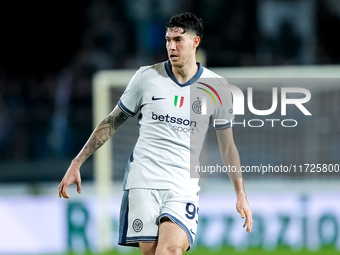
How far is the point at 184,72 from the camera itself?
13.6ft

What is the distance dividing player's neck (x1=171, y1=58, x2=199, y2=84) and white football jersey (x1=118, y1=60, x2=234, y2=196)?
29 mm

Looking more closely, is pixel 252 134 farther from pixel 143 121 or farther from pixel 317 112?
pixel 143 121

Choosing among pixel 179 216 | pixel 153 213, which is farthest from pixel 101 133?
pixel 179 216

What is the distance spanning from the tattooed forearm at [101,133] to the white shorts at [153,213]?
39 cm

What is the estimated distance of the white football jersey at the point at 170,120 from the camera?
4.05 metres

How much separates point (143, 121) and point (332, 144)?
14.8 feet

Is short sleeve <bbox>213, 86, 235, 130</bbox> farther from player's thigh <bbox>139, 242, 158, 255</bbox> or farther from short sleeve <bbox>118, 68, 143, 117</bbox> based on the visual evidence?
player's thigh <bbox>139, 242, 158, 255</bbox>

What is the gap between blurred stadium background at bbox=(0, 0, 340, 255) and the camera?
8086mm

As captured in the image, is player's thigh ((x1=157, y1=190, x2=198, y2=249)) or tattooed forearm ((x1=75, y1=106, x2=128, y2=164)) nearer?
player's thigh ((x1=157, y1=190, x2=198, y2=249))

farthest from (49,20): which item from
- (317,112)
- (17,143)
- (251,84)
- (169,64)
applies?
(169,64)

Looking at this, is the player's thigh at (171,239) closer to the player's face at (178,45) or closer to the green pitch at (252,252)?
the player's face at (178,45)

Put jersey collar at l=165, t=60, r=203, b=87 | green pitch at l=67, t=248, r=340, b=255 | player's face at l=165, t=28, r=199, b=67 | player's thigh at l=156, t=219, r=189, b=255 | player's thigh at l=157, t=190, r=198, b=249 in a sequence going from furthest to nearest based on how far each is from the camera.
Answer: green pitch at l=67, t=248, r=340, b=255 < jersey collar at l=165, t=60, r=203, b=87 < player's face at l=165, t=28, r=199, b=67 < player's thigh at l=157, t=190, r=198, b=249 < player's thigh at l=156, t=219, r=189, b=255

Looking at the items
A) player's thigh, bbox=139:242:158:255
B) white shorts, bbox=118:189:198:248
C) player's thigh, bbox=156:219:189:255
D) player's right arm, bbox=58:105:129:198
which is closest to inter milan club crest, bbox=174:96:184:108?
player's right arm, bbox=58:105:129:198

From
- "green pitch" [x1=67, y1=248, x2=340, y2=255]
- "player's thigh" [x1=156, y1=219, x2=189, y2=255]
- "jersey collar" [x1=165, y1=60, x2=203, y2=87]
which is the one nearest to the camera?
"player's thigh" [x1=156, y1=219, x2=189, y2=255]
